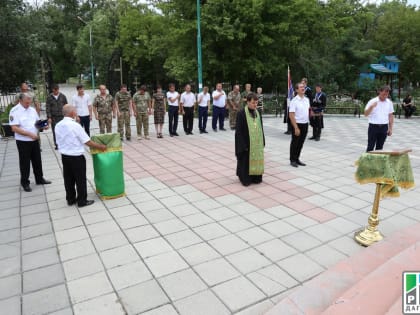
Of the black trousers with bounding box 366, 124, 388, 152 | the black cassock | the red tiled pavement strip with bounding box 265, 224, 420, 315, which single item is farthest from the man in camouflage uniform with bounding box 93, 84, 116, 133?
the red tiled pavement strip with bounding box 265, 224, 420, 315

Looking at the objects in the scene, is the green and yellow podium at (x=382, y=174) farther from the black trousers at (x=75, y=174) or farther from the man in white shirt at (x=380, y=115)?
the black trousers at (x=75, y=174)

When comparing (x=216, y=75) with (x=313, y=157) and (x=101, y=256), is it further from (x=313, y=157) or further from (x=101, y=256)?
(x=101, y=256)

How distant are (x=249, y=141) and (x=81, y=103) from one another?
17.6 ft

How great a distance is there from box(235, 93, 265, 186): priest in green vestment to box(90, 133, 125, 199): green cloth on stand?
6.58 ft

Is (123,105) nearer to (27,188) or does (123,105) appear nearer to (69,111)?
(27,188)

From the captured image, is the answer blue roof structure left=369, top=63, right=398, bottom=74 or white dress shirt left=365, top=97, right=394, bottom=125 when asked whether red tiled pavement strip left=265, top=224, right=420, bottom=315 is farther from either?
blue roof structure left=369, top=63, right=398, bottom=74

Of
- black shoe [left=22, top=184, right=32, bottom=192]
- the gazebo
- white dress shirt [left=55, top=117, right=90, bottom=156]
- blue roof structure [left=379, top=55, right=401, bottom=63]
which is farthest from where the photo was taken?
blue roof structure [left=379, top=55, right=401, bottom=63]

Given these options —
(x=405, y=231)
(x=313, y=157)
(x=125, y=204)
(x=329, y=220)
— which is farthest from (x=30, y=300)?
(x=313, y=157)

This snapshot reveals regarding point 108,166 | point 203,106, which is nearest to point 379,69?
point 203,106

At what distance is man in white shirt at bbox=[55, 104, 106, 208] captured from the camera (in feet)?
15.8

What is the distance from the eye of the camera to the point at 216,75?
19859mm

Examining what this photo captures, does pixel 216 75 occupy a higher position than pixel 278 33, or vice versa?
pixel 278 33

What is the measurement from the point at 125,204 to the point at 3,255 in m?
1.80

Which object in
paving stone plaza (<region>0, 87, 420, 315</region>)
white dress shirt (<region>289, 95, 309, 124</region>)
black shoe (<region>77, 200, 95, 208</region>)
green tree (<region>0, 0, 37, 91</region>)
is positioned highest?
green tree (<region>0, 0, 37, 91</region>)
